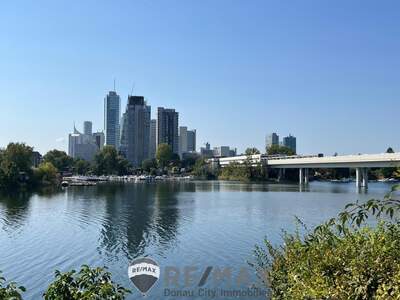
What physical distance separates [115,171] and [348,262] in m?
172

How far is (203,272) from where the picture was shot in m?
21.2

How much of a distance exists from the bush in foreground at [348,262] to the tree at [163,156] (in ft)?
593

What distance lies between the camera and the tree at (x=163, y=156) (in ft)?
621

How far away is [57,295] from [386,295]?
12.8ft

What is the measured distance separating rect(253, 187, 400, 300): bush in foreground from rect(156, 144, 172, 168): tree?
181 metres

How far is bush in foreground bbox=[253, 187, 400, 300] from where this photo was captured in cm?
538

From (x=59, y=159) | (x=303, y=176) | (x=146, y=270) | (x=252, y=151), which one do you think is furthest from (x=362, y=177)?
(x=59, y=159)

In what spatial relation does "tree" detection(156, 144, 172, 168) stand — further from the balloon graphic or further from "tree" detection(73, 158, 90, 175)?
the balloon graphic

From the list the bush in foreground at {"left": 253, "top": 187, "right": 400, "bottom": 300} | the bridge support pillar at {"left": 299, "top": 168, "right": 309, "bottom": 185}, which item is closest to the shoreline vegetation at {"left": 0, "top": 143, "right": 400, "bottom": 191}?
the bridge support pillar at {"left": 299, "top": 168, "right": 309, "bottom": 185}

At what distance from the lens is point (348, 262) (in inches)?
269

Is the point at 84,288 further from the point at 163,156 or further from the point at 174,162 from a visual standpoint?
the point at 174,162

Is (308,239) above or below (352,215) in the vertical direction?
below

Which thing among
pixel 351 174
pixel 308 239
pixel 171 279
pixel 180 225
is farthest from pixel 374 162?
pixel 351 174

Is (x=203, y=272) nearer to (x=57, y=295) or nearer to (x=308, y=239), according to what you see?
(x=308, y=239)
